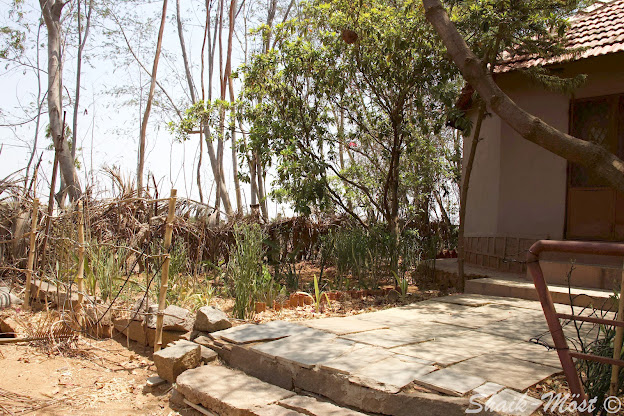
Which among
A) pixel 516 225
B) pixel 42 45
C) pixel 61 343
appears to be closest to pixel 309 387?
pixel 61 343

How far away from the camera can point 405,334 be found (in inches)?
144

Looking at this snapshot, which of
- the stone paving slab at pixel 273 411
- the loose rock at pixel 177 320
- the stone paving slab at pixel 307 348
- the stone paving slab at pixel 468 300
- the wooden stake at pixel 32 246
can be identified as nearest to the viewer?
the stone paving slab at pixel 273 411

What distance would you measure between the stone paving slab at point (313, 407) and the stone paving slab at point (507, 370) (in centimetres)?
68

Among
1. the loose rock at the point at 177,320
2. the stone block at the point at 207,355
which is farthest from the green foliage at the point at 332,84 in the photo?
the stone block at the point at 207,355

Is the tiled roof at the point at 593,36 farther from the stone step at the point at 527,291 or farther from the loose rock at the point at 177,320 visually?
the loose rock at the point at 177,320

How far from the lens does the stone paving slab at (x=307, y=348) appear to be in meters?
3.13

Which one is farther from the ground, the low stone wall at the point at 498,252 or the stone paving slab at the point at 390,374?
the low stone wall at the point at 498,252

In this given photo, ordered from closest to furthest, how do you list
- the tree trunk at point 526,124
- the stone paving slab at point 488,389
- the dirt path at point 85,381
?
the stone paving slab at point 488,389
the dirt path at point 85,381
the tree trunk at point 526,124

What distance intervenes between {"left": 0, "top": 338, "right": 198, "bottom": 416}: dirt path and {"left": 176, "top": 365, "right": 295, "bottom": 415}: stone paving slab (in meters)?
0.17

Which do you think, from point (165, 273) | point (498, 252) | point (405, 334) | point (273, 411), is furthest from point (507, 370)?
point (498, 252)

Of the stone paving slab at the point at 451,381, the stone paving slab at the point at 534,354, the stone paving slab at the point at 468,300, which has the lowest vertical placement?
the stone paving slab at the point at 451,381

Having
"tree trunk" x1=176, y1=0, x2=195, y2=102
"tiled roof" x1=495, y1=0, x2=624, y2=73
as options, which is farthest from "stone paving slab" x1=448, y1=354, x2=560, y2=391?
"tree trunk" x1=176, y1=0, x2=195, y2=102

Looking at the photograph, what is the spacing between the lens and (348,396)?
276cm

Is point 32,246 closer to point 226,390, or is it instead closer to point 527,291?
point 226,390
